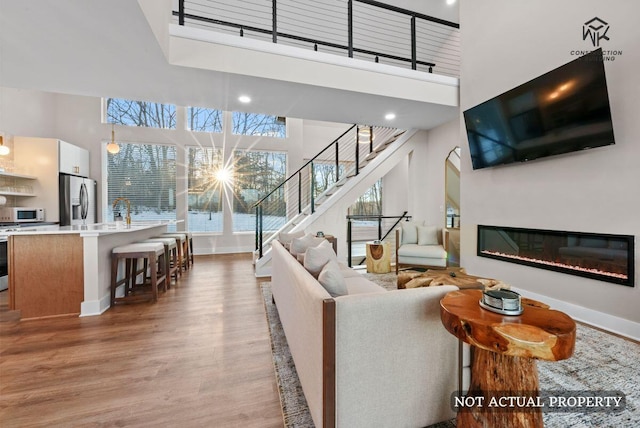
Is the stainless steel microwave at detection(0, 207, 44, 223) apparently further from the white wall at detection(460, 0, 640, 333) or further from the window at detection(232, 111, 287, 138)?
the white wall at detection(460, 0, 640, 333)

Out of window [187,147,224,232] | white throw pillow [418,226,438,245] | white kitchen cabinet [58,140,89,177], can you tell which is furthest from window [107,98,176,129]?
white throw pillow [418,226,438,245]

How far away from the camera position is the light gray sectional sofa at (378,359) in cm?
116

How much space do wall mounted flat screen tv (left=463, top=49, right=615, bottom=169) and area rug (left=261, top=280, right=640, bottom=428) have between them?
5.82ft

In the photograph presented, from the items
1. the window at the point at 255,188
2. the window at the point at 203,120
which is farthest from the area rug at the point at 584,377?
the window at the point at 203,120

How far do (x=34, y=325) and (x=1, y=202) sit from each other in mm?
2802

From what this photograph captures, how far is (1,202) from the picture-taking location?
159 inches

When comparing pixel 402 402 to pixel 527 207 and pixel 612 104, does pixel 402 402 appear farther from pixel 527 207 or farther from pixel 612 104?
pixel 612 104

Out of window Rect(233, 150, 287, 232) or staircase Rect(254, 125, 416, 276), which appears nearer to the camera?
staircase Rect(254, 125, 416, 276)

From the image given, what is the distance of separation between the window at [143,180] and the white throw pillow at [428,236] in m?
5.66

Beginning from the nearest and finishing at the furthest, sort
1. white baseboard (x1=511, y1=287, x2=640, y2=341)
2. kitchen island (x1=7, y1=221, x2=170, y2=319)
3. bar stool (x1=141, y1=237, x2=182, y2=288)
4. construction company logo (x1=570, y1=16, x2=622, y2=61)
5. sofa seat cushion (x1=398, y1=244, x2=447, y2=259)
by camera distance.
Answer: white baseboard (x1=511, y1=287, x2=640, y2=341)
construction company logo (x1=570, y1=16, x2=622, y2=61)
kitchen island (x1=7, y1=221, x2=170, y2=319)
bar stool (x1=141, y1=237, x2=182, y2=288)
sofa seat cushion (x1=398, y1=244, x2=447, y2=259)

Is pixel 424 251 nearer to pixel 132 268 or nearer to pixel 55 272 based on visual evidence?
pixel 132 268

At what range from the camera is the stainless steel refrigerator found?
16.3ft

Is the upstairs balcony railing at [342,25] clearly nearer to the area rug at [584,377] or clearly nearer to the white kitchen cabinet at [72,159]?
the white kitchen cabinet at [72,159]

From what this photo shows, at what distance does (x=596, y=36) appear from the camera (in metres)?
2.59
